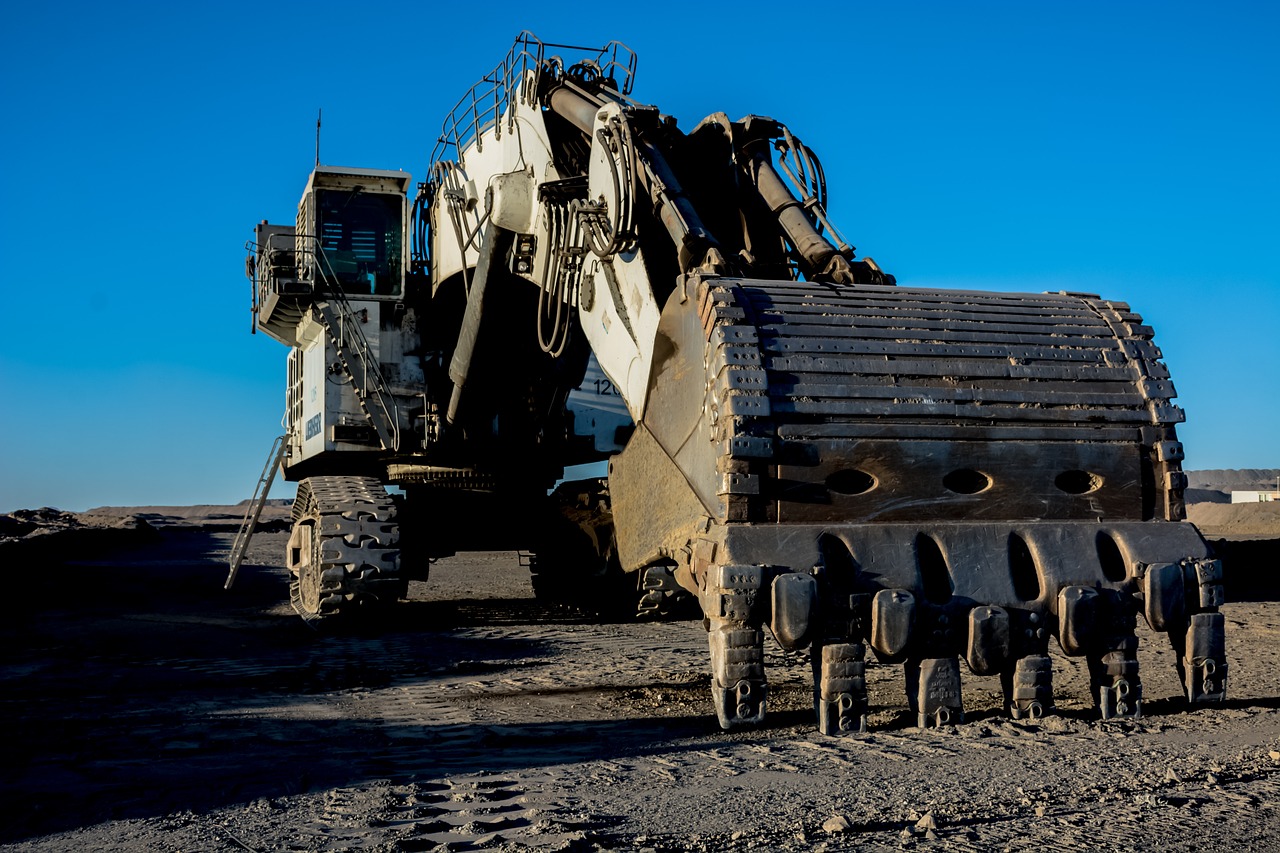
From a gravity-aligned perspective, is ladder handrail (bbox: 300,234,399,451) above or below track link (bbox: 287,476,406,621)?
above

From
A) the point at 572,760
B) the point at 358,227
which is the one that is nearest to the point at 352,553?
the point at 358,227

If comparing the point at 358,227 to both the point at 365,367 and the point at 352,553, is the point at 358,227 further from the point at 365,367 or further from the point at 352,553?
the point at 352,553

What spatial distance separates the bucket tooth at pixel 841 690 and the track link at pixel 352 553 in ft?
17.5

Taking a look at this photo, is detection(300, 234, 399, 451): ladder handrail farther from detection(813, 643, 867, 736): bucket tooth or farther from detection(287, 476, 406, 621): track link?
detection(813, 643, 867, 736): bucket tooth

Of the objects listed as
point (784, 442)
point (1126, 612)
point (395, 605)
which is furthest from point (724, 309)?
point (395, 605)

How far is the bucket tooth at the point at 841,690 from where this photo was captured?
17.4ft

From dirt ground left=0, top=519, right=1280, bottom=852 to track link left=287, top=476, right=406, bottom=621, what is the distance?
0.74 meters

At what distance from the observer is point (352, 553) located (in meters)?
9.97

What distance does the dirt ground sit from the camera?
388 centimetres

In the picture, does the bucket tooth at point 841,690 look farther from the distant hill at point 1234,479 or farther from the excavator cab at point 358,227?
the distant hill at point 1234,479

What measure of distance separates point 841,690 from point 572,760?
3.82 feet

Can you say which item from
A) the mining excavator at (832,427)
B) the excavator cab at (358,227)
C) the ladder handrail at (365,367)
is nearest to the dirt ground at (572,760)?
the mining excavator at (832,427)

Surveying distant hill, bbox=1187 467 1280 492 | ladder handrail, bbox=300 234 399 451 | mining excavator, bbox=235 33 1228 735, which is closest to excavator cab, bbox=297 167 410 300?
ladder handrail, bbox=300 234 399 451

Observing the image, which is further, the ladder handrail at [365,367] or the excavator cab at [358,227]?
the excavator cab at [358,227]
